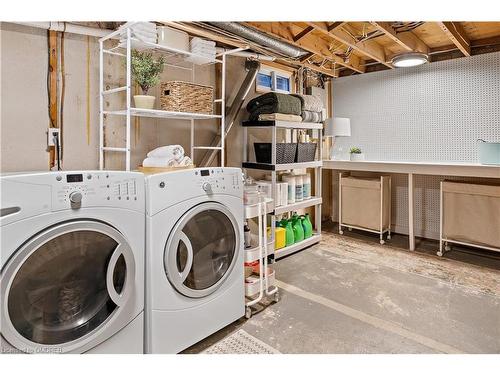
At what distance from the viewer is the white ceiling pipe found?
1.96m

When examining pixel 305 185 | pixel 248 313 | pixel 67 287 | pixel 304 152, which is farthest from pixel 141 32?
pixel 305 185

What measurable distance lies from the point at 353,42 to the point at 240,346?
295 cm

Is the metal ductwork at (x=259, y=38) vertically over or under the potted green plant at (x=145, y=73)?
over

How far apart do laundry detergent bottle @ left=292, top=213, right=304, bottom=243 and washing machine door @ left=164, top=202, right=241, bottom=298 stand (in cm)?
161

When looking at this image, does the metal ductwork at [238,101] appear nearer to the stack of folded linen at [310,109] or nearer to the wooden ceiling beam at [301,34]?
the wooden ceiling beam at [301,34]

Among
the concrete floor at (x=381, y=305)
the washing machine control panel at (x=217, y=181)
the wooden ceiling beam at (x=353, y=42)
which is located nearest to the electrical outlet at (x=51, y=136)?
the washing machine control panel at (x=217, y=181)

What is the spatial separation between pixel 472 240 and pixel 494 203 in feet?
1.41

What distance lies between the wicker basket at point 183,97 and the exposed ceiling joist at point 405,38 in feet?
5.30

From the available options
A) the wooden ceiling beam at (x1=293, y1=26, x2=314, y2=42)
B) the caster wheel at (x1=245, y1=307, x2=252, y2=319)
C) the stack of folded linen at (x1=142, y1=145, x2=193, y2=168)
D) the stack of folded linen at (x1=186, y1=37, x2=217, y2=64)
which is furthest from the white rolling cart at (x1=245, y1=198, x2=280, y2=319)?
the wooden ceiling beam at (x1=293, y1=26, x2=314, y2=42)

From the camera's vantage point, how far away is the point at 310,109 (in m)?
3.65

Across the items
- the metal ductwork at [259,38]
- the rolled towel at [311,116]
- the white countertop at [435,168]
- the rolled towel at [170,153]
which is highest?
the metal ductwork at [259,38]

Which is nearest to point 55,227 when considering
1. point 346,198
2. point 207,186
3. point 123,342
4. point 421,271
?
point 123,342

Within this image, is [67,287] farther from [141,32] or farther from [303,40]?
[303,40]

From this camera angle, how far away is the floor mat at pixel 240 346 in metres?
1.79
